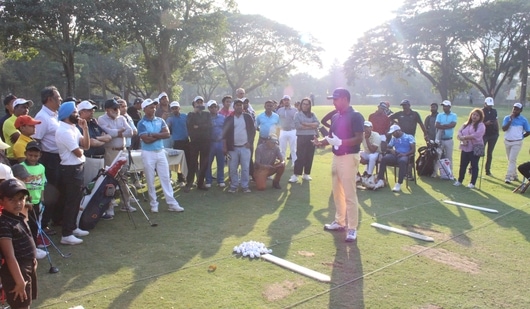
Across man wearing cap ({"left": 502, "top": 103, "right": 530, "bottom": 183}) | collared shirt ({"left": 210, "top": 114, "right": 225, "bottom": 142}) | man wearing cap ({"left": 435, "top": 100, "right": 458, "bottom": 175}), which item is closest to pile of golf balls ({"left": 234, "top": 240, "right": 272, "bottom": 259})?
collared shirt ({"left": 210, "top": 114, "right": 225, "bottom": 142})

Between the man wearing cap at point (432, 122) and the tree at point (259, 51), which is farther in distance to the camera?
the tree at point (259, 51)

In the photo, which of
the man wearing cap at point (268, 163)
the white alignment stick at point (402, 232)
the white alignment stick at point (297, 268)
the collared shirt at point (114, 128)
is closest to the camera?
the white alignment stick at point (297, 268)

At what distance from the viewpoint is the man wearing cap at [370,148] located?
9273 mm

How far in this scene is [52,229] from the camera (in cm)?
582

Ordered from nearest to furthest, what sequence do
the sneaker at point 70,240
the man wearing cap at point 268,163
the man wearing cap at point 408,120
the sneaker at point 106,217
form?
the sneaker at point 70,240 → the sneaker at point 106,217 → the man wearing cap at point 268,163 → the man wearing cap at point 408,120

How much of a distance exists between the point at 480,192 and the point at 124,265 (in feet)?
23.9

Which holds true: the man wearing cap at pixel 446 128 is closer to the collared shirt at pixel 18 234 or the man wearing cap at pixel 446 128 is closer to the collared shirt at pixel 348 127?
the collared shirt at pixel 348 127

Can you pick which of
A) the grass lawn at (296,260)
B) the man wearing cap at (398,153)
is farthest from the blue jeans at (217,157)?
the man wearing cap at (398,153)

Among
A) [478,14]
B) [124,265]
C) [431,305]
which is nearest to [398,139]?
[431,305]

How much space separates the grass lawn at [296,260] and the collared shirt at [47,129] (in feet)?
4.08

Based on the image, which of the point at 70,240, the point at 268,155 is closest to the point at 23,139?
the point at 70,240

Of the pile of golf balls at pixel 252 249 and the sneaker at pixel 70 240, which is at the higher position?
the pile of golf balls at pixel 252 249

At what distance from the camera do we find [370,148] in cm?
936

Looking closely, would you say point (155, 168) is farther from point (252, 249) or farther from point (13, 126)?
point (252, 249)
